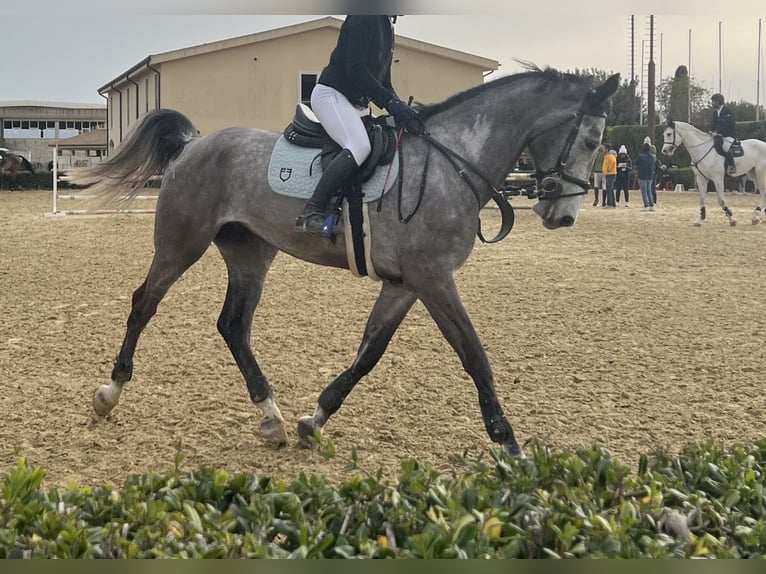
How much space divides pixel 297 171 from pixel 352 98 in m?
0.53

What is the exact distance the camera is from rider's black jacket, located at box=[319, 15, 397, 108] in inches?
178

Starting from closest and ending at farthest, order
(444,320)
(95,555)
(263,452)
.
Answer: (95,555) → (444,320) → (263,452)

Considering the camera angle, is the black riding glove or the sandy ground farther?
the sandy ground

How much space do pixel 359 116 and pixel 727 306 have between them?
6128mm

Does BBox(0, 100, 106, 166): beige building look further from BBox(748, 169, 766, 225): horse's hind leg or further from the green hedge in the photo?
the green hedge

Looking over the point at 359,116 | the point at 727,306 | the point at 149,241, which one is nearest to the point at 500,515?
the point at 359,116

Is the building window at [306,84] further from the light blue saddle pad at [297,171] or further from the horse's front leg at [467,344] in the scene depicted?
the horse's front leg at [467,344]

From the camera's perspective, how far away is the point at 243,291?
547 centimetres

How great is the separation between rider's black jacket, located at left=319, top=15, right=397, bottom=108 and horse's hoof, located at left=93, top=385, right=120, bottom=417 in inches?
90.8

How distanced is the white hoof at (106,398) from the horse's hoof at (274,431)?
3.31 feet

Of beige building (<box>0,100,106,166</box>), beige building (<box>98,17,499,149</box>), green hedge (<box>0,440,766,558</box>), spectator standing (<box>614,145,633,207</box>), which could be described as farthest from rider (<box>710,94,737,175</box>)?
beige building (<box>0,100,106,166</box>)

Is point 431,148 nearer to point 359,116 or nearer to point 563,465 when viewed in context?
point 359,116

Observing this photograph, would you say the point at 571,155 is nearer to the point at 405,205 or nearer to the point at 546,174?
the point at 546,174

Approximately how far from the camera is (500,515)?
274 cm
